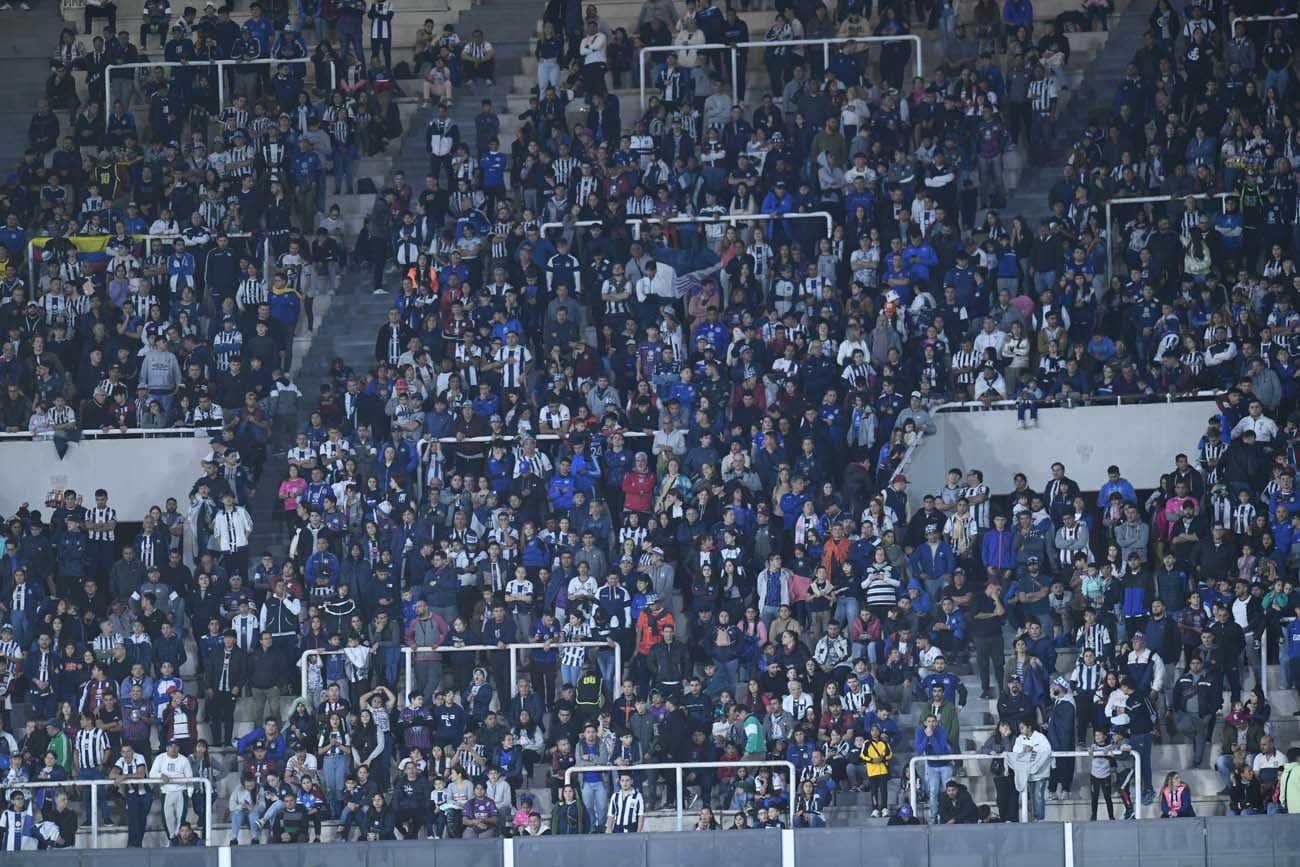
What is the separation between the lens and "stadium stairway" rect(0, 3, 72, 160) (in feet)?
143

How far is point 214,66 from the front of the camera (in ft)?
140

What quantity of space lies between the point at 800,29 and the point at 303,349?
882 centimetres

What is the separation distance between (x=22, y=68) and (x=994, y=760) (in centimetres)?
2118

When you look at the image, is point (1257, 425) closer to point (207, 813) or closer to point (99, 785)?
point (207, 813)

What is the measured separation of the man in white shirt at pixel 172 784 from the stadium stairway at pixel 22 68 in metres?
14.3

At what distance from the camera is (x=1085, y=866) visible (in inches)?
1131

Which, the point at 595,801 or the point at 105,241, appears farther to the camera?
the point at 105,241

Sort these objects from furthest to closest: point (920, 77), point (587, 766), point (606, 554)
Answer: point (920, 77) → point (606, 554) → point (587, 766)

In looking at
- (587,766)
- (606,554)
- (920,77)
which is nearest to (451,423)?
(606,554)

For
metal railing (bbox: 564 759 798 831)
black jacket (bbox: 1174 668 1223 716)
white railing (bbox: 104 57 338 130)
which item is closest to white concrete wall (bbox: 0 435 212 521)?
white railing (bbox: 104 57 338 130)

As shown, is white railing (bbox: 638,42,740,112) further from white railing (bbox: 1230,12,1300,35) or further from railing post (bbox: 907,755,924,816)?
railing post (bbox: 907,755,924,816)

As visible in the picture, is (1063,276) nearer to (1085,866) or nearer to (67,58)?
(1085,866)

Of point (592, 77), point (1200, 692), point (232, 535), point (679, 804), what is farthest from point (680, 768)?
point (592, 77)

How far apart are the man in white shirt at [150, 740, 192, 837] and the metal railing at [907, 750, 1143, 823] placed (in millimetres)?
7661
